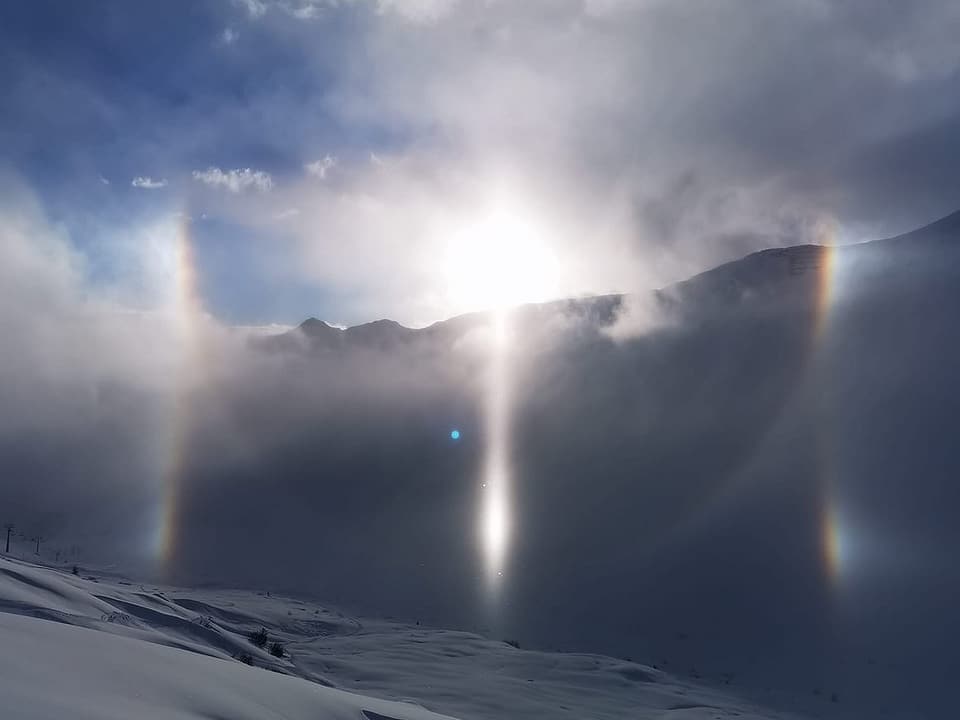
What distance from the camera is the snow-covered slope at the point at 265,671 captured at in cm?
575

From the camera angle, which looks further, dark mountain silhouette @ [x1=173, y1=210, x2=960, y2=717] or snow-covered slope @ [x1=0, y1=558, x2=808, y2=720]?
dark mountain silhouette @ [x1=173, y1=210, x2=960, y2=717]

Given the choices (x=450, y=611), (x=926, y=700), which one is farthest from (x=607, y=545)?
(x=926, y=700)

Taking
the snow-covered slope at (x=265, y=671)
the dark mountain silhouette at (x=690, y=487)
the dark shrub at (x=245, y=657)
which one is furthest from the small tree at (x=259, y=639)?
the dark mountain silhouette at (x=690, y=487)

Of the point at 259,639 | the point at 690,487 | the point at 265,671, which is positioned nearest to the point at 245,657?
the point at 259,639

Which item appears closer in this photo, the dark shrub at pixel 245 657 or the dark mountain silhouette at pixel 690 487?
the dark shrub at pixel 245 657

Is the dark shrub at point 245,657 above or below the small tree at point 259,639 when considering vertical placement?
above

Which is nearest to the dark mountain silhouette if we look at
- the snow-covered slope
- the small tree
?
the snow-covered slope

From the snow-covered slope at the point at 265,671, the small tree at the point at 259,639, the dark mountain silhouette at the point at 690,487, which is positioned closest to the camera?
the snow-covered slope at the point at 265,671

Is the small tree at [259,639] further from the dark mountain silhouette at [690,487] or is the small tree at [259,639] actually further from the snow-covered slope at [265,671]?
the dark mountain silhouette at [690,487]

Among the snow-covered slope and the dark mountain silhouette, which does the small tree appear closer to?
the snow-covered slope

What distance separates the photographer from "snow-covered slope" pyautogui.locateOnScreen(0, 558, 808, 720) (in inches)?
226

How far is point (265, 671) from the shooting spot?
8852 mm

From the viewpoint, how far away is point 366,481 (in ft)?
269

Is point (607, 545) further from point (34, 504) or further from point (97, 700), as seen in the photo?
point (34, 504)
